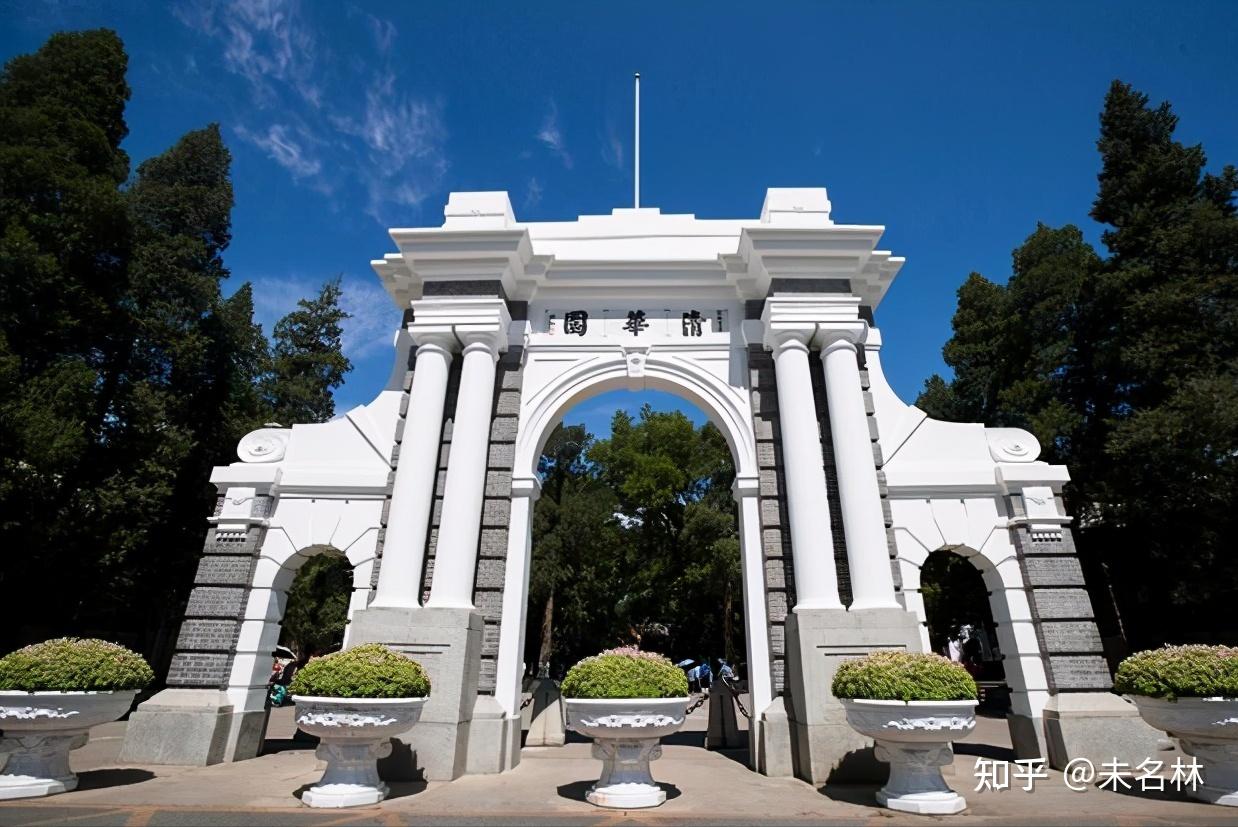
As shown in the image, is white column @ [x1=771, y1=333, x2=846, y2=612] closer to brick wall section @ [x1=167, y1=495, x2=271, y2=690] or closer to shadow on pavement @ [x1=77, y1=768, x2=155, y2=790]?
brick wall section @ [x1=167, y1=495, x2=271, y2=690]

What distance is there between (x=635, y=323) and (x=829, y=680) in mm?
5719

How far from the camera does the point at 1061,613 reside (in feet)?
29.4

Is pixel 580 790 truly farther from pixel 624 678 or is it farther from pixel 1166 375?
pixel 1166 375

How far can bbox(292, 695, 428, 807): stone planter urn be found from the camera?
6.05m

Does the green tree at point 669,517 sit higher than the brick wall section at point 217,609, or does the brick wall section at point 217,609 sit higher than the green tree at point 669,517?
the green tree at point 669,517

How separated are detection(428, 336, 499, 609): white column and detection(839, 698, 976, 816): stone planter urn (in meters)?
4.87

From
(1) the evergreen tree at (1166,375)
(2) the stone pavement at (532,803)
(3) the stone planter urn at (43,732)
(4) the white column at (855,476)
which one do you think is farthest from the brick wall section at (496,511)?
(1) the evergreen tree at (1166,375)

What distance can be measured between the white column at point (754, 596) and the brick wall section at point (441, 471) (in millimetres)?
4149

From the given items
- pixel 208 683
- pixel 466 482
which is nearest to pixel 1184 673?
pixel 466 482

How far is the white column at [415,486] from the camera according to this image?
8609 mm

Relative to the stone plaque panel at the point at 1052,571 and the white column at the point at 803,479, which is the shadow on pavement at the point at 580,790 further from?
the stone plaque panel at the point at 1052,571

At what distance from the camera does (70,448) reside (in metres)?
13.5

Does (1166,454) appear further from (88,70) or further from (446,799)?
(88,70)

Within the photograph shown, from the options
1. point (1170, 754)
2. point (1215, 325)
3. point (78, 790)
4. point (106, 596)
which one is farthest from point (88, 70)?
point (1215, 325)
